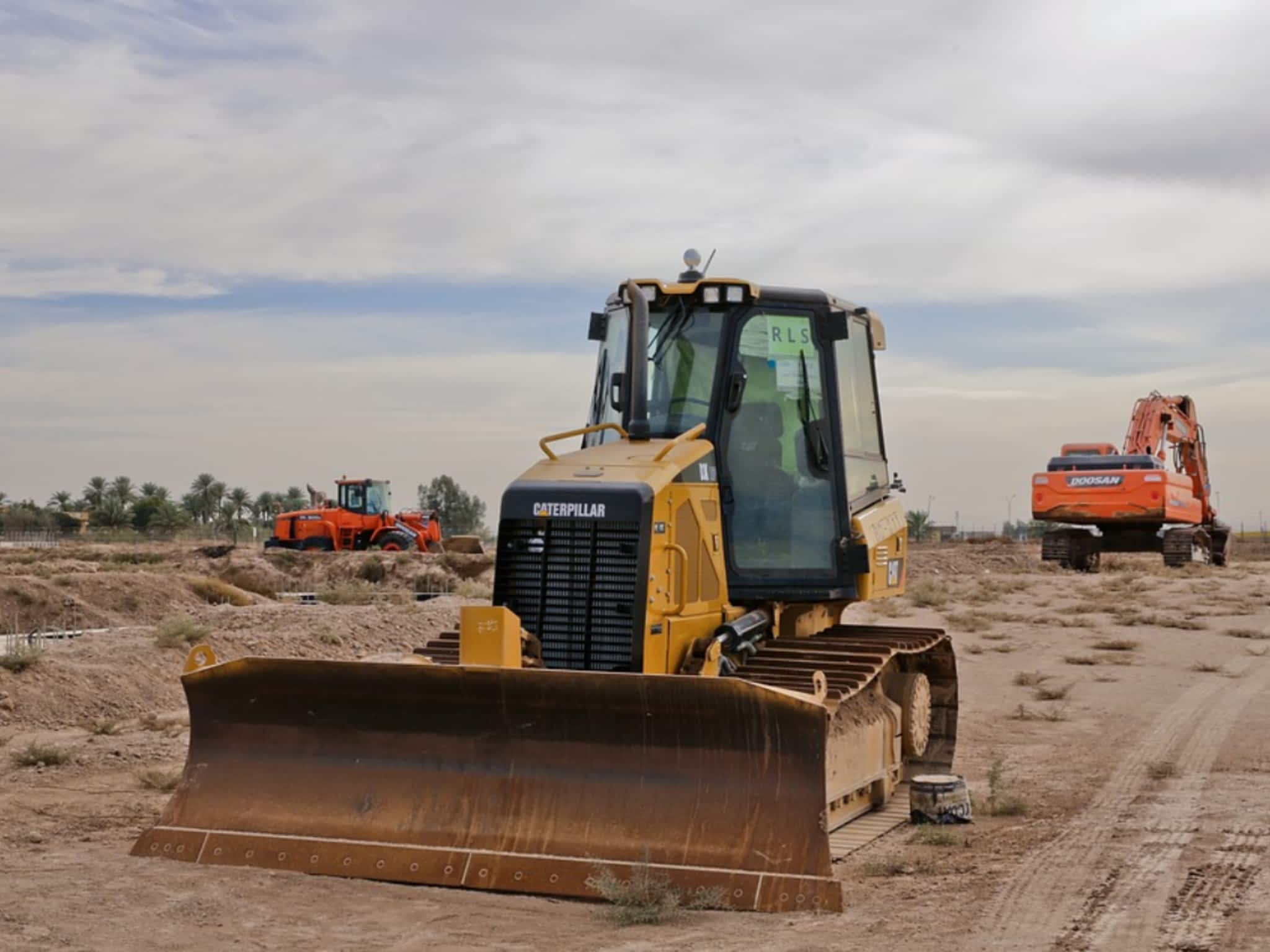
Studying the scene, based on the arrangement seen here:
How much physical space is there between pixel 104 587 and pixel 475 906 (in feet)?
67.7

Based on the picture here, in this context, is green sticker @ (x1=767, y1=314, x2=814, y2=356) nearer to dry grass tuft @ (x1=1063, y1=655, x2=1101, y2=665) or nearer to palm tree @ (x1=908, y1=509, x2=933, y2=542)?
dry grass tuft @ (x1=1063, y1=655, x2=1101, y2=665)

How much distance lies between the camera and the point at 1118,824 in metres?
9.45

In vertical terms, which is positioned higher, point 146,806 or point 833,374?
point 833,374

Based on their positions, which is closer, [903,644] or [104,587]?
[903,644]

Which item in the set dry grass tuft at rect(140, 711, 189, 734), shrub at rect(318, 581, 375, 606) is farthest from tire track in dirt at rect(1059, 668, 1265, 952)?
shrub at rect(318, 581, 375, 606)

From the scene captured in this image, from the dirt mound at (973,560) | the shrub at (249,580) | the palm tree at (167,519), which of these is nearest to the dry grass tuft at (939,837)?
the shrub at (249,580)

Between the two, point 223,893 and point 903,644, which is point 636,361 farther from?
point 223,893

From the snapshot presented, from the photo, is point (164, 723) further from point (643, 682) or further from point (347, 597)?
point (347, 597)

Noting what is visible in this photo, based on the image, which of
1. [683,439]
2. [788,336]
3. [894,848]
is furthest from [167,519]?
[894,848]

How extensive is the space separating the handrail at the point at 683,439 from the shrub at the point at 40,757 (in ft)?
18.8

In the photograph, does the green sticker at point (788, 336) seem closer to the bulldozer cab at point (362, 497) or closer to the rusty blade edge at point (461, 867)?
the rusty blade edge at point (461, 867)

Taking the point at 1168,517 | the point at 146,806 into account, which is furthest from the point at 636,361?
the point at 1168,517

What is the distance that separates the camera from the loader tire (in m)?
47.7

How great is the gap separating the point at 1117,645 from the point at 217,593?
1629cm
